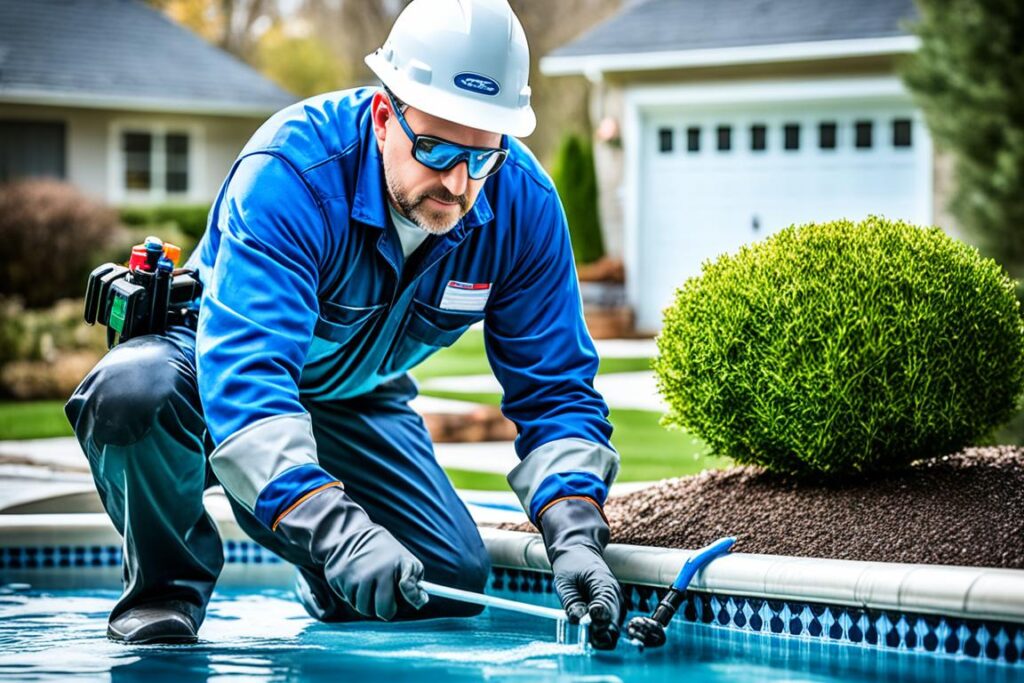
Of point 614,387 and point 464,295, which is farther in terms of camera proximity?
point 614,387

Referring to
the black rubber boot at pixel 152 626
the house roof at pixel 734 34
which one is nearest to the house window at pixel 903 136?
the house roof at pixel 734 34

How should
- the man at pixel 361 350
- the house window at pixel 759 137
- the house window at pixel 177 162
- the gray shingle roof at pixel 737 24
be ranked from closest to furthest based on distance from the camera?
1. the man at pixel 361 350
2. the gray shingle roof at pixel 737 24
3. the house window at pixel 759 137
4. the house window at pixel 177 162

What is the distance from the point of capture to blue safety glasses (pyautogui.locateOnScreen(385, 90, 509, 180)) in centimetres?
360

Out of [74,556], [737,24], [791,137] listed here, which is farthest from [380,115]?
[737,24]

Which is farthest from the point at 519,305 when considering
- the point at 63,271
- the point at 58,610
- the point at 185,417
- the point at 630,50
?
the point at 630,50

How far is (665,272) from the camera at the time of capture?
51.4ft

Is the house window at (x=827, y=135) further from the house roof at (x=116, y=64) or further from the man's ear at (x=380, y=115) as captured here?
the man's ear at (x=380, y=115)

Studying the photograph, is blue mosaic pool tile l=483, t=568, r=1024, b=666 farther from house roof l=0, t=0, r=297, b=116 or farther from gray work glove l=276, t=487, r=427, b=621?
house roof l=0, t=0, r=297, b=116

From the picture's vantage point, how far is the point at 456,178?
3.64 metres

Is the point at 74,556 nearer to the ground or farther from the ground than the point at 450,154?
nearer to the ground

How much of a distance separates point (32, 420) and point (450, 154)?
7.23m

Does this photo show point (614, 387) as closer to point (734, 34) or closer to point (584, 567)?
point (734, 34)

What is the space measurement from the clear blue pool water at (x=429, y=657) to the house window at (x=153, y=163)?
1826cm

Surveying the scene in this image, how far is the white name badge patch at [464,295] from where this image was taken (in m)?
4.05
